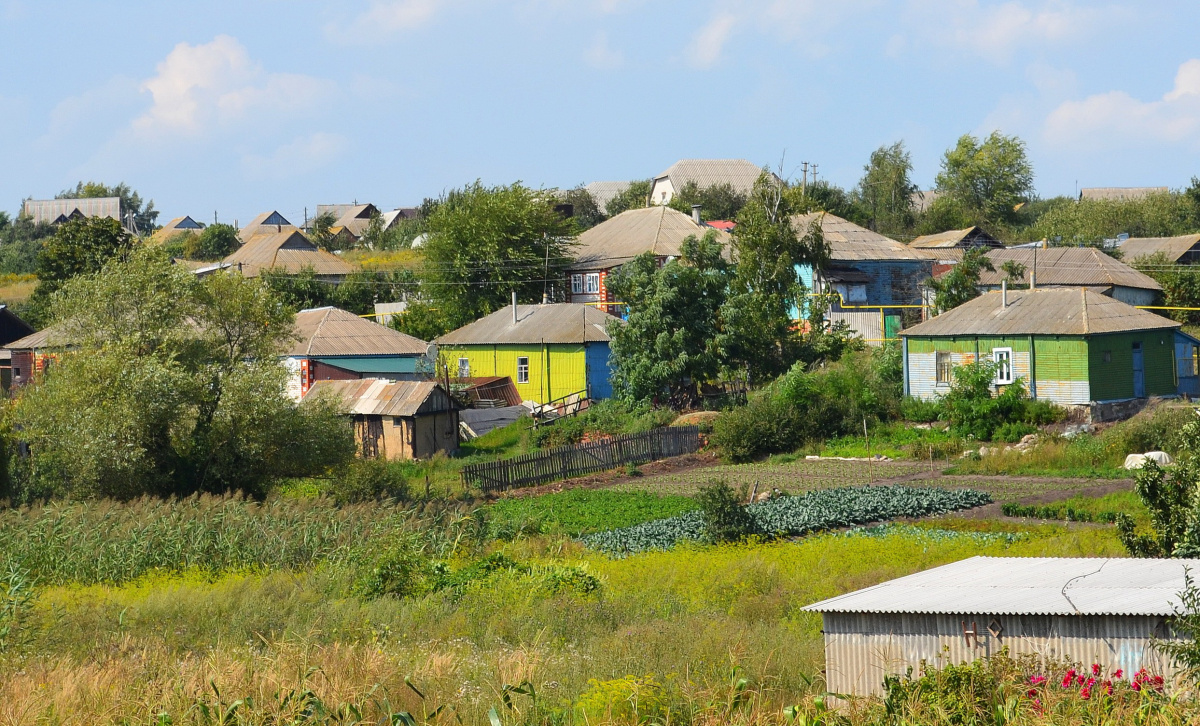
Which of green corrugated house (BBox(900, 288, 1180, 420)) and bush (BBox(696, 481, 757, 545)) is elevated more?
green corrugated house (BBox(900, 288, 1180, 420))

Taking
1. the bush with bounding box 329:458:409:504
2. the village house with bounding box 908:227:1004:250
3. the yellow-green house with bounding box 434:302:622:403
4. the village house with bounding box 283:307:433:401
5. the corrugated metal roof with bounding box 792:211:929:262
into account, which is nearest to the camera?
the bush with bounding box 329:458:409:504

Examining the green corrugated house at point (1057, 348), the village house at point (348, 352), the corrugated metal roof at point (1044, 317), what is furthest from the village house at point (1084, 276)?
the village house at point (348, 352)

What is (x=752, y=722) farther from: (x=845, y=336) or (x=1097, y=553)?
(x=845, y=336)

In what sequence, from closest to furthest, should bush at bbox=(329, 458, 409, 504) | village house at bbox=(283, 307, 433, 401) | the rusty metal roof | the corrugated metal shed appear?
bush at bbox=(329, 458, 409, 504) < the rusty metal roof < village house at bbox=(283, 307, 433, 401) < the corrugated metal shed

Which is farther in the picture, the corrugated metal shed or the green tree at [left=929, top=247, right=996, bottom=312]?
the corrugated metal shed

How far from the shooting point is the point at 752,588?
16.2 metres

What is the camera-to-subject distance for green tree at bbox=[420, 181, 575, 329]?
60.2 metres

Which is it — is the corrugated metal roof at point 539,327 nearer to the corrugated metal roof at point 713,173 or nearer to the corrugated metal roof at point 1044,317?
the corrugated metal roof at point 1044,317

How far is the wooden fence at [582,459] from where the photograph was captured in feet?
106

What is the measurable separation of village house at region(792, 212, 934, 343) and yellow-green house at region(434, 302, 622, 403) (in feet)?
31.8

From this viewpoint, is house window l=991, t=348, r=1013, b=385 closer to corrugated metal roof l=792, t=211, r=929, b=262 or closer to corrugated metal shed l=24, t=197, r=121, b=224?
corrugated metal roof l=792, t=211, r=929, b=262

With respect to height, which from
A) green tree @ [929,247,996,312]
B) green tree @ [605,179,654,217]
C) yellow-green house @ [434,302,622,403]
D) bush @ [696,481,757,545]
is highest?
green tree @ [605,179,654,217]

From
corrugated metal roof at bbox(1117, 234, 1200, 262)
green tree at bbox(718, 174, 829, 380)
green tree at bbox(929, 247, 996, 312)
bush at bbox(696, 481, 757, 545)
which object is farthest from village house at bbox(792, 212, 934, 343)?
bush at bbox(696, 481, 757, 545)

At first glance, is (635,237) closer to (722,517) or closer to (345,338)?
(345,338)
